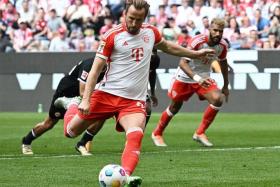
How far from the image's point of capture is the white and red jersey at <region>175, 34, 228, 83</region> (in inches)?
625

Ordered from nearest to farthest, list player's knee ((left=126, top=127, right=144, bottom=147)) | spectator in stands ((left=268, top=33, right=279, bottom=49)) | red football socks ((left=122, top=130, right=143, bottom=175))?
red football socks ((left=122, top=130, right=143, bottom=175))
player's knee ((left=126, top=127, right=144, bottom=147))
spectator in stands ((left=268, top=33, right=279, bottom=49))

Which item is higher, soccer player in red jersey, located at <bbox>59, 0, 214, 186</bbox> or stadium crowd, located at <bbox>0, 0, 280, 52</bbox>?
soccer player in red jersey, located at <bbox>59, 0, 214, 186</bbox>

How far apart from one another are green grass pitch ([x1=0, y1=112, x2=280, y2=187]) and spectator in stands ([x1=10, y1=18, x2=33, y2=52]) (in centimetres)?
827

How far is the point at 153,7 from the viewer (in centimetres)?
3025

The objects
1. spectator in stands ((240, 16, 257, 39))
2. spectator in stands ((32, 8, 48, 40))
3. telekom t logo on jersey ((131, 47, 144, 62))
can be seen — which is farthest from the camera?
spectator in stands ((32, 8, 48, 40))

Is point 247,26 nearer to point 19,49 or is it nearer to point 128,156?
point 19,49

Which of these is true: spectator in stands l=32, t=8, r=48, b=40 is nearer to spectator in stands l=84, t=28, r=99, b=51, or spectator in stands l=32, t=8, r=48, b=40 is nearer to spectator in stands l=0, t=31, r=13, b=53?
spectator in stands l=0, t=31, r=13, b=53

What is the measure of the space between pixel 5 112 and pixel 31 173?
16.1 metres

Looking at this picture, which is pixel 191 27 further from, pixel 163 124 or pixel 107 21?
pixel 163 124

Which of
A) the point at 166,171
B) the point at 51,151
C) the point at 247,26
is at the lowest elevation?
the point at 247,26

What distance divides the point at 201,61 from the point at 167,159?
3278 mm

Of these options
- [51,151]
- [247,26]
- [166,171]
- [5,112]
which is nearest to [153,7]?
[247,26]

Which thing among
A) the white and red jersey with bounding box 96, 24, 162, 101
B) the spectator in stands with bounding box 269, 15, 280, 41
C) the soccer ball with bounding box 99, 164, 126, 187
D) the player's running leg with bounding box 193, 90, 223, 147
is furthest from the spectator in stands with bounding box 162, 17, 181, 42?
the soccer ball with bounding box 99, 164, 126, 187

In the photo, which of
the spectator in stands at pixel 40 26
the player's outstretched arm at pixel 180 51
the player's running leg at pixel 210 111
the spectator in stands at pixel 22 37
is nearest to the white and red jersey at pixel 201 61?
the player's running leg at pixel 210 111
